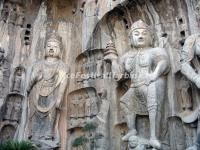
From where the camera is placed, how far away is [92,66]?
23.7 feet

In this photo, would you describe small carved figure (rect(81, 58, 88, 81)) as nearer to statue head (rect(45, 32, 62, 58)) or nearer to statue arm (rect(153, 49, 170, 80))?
statue head (rect(45, 32, 62, 58))

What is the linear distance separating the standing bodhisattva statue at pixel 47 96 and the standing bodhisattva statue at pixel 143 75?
1067 millimetres

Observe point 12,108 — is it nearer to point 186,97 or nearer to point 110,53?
point 110,53

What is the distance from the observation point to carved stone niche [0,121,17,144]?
22.3 ft

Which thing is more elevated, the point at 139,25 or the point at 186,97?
the point at 139,25

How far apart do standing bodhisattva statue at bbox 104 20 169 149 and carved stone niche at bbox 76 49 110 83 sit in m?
0.40

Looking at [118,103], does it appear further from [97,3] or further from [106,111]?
[97,3]

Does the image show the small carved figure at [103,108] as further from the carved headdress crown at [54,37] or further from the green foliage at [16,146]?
the carved headdress crown at [54,37]

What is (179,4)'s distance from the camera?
666 centimetres

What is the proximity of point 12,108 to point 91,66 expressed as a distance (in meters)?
1.63

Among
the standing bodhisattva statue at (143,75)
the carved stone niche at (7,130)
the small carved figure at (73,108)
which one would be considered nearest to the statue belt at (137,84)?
the standing bodhisattva statue at (143,75)

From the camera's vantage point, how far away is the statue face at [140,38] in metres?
6.55

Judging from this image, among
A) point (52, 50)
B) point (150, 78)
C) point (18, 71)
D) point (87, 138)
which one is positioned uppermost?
point (52, 50)

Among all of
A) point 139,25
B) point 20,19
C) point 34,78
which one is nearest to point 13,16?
point 20,19
